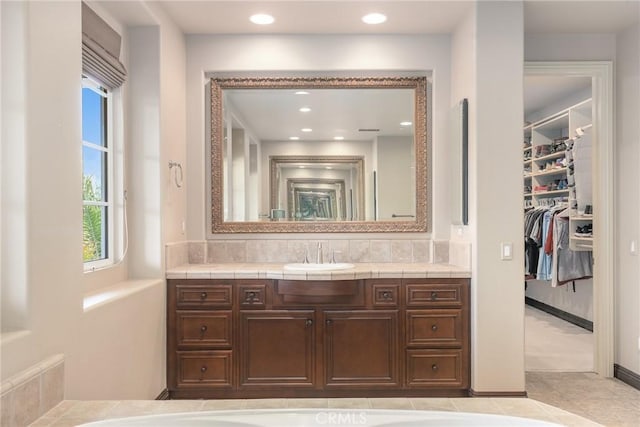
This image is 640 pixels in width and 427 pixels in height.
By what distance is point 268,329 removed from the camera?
3.34 meters

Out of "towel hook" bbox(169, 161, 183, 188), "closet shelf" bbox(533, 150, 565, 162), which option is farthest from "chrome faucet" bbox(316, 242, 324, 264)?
"closet shelf" bbox(533, 150, 565, 162)

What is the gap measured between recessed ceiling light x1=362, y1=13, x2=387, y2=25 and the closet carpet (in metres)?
2.89

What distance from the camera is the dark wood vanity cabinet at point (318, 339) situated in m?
3.34

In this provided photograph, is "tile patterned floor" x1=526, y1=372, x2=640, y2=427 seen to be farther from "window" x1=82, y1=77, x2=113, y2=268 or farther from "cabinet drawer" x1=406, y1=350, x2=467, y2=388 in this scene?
"window" x1=82, y1=77, x2=113, y2=268

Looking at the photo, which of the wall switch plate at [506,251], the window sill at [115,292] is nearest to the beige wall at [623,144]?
the wall switch plate at [506,251]

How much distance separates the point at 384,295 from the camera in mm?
3350

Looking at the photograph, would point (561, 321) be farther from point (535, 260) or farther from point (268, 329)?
point (268, 329)

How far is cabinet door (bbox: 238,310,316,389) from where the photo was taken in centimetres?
333

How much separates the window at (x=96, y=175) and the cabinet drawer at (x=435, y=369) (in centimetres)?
201

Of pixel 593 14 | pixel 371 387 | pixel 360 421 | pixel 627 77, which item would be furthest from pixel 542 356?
pixel 360 421

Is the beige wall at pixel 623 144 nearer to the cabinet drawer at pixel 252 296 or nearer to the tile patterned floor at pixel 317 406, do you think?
the cabinet drawer at pixel 252 296

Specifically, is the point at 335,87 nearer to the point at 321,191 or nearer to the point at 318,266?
the point at 321,191

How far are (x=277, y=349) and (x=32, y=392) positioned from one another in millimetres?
1911

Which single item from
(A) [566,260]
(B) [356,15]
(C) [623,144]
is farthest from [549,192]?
(B) [356,15]
